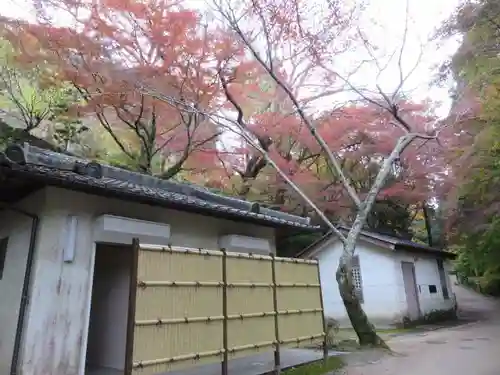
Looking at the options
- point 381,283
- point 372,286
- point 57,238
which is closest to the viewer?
point 57,238

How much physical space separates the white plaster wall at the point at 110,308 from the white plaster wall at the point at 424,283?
37.2 feet

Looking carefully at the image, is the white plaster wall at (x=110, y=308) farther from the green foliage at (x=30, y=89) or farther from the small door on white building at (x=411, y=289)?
the small door on white building at (x=411, y=289)

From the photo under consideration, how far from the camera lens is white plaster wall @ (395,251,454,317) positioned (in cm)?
1535

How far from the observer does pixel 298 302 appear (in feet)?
24.5

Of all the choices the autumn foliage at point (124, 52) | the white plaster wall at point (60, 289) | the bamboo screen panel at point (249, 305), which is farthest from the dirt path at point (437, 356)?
the autumn foliage at point (124, 52)

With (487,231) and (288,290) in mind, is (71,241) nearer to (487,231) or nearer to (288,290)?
(288,290)

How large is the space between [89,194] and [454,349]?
9136mm

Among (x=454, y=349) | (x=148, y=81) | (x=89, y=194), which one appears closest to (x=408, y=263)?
(x=454, y=349)

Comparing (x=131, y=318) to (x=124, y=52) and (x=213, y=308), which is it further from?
(x=124, y=52)

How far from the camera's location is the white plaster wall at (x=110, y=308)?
7.70m

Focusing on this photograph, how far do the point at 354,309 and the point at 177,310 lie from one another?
5.82m

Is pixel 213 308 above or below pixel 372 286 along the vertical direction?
below

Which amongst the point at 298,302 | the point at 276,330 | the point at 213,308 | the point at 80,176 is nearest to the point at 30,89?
the point at 80,176

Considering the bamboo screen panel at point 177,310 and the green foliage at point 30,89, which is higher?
the green foliage at point 30,89
